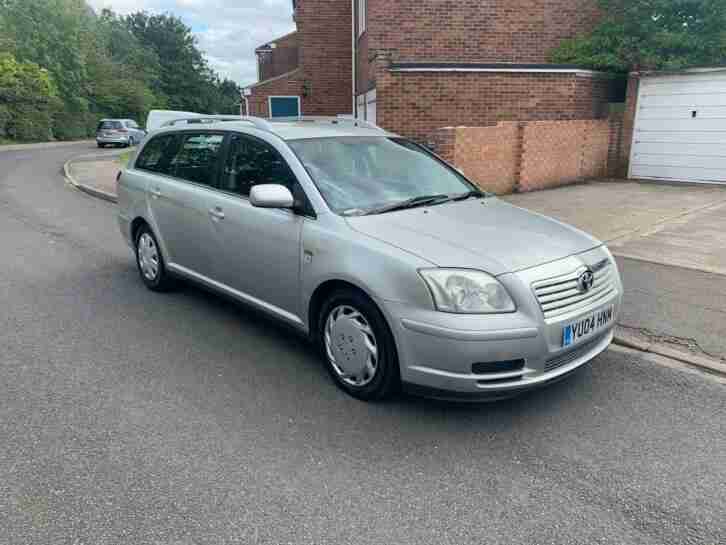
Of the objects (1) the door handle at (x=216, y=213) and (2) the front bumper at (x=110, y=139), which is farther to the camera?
(2) the front bumper at (x=110, y=139)

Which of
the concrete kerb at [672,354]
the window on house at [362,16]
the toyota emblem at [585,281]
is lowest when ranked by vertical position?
the concrete kerb at [672,354]

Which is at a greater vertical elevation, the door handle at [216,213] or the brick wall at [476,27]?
the brick wall at [476,27]

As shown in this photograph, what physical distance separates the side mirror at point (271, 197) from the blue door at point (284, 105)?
1635cm

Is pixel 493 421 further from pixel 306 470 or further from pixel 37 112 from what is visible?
pixel 37 112

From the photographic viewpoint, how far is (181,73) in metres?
71.4

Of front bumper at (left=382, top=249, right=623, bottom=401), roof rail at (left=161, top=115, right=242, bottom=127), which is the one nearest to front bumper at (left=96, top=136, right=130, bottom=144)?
roof rail at (left=161, top=115, right=242, bottom=127)

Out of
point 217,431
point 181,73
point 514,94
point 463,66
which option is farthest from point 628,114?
point 181,73

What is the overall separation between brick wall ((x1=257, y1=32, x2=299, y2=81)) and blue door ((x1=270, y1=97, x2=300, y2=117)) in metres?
8.77

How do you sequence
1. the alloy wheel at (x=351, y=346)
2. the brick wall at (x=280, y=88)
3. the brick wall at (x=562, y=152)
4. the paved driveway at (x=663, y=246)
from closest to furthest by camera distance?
the alloy wheel at (x=351, y=346) < the paved driveway at (x=663, y=246) < the brick wall at (x=562, y=152) < the brick wall at (x=280, y=88)

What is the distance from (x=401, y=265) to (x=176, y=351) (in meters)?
2.08

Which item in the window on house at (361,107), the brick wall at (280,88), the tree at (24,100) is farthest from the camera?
the tree at (24,100)

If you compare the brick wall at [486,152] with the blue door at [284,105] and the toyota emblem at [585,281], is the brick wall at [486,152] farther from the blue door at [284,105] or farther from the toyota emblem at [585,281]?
the blue door at [284,105]

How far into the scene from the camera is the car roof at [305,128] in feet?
14.7

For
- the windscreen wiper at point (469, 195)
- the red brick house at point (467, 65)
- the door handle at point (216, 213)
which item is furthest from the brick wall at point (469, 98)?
the door handle at point (216, 213)
